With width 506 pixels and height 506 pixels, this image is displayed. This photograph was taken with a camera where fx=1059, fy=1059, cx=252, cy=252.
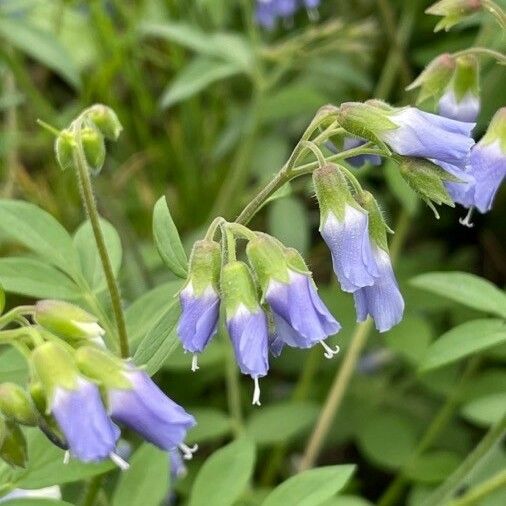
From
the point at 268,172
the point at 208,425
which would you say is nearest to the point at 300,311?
the point at 208,425

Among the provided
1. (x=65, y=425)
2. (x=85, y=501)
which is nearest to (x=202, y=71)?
(x=85, y=501)

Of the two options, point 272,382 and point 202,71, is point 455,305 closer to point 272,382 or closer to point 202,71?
point 272,382

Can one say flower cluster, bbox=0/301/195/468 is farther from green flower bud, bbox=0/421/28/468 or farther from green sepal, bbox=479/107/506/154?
green sepal, bbox=479/107/506/154

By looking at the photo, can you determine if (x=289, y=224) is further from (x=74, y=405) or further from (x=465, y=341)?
(x=74, y=405)

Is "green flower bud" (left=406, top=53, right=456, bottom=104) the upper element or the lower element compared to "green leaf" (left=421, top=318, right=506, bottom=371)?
upper

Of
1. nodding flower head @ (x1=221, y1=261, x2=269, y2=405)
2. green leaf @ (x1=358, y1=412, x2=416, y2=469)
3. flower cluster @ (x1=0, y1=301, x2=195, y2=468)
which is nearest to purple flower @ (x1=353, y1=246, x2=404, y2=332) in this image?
nodding flower head @ (x1=221, y1=261, x2=269, y2=405)
